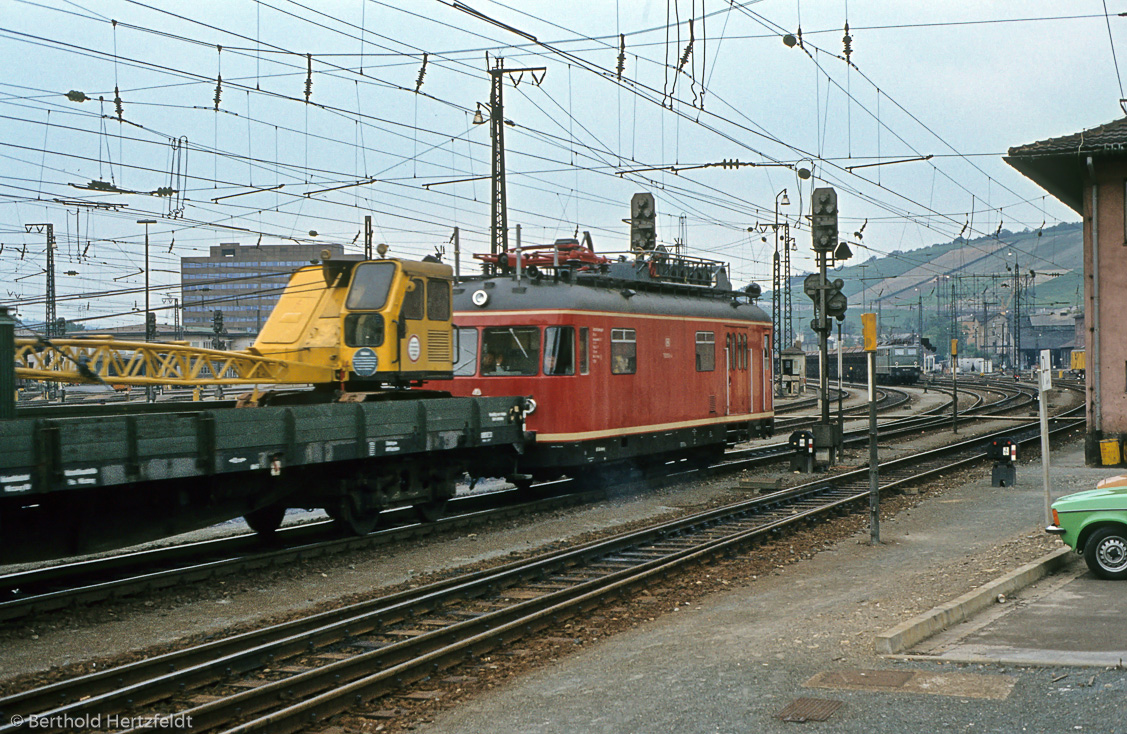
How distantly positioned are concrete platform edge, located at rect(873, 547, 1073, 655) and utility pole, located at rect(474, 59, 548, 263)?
57.7 feet

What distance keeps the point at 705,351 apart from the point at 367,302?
9.05 m

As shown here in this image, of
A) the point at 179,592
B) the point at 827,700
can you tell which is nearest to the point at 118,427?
the point at 179,592

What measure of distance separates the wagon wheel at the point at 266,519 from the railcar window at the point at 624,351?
6665 millimetres

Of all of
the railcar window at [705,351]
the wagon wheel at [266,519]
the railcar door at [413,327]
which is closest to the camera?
the wagon wheel at [266,519]

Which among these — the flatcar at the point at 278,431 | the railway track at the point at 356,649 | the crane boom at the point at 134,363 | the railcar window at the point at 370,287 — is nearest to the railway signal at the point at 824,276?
the flatcar at the point at 278,431

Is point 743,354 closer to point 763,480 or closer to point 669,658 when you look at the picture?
point 763,480

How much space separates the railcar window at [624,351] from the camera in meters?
18.9

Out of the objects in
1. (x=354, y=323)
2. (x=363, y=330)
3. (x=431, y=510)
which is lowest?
(x=431, y=510)

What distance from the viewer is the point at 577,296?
59.2 ft

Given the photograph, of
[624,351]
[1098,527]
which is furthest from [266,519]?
[1098,527]

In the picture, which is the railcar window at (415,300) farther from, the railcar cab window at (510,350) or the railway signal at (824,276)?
the railway signal at (824,276)

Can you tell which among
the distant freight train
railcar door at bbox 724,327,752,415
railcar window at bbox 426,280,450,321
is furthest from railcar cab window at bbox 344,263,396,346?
the distant freight train

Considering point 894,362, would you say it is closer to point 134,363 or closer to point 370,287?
point 370,287

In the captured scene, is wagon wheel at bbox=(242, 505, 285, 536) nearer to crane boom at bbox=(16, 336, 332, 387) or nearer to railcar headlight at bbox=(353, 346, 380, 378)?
crane boom at bbox=(16, 336, 332, 387)
